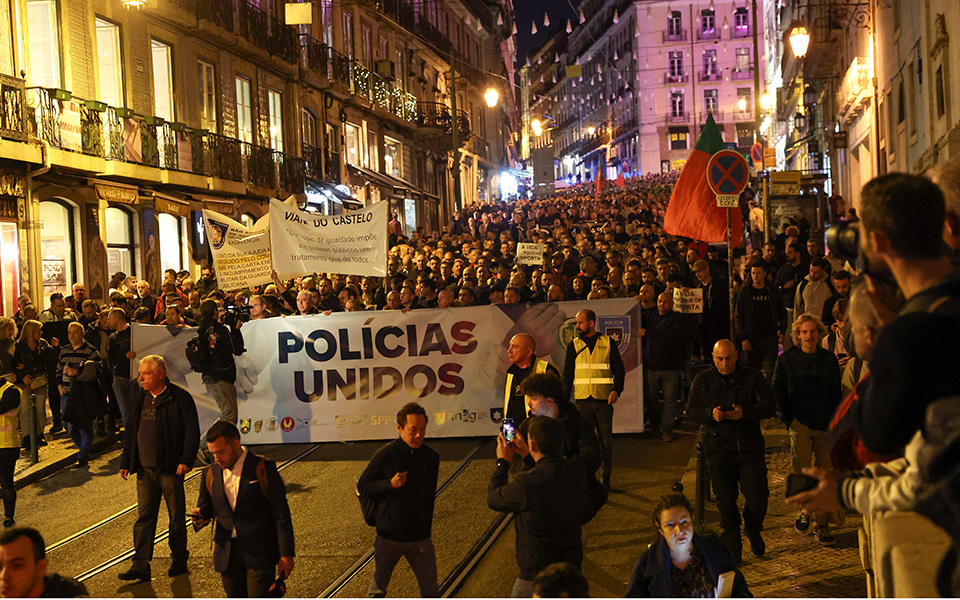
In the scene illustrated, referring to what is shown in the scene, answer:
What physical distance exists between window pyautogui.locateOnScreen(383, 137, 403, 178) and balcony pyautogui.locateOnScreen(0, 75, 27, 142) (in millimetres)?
23813

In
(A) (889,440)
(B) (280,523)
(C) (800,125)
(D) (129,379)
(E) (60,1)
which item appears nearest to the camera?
(A) (889,440)

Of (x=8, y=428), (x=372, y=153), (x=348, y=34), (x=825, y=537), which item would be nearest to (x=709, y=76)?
(x=372, y=153)

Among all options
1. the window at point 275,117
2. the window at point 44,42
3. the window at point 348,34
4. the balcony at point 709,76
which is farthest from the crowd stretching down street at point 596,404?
the balcony at point 709,76

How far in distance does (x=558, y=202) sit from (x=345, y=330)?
32386 mm

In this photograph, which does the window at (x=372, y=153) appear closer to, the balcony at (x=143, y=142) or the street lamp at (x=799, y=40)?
the balcony at (x=143, y=142)

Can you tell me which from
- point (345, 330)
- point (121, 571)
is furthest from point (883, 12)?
point (121, 571)

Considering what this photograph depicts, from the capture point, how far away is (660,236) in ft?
73.7

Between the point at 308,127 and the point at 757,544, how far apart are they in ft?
92.3

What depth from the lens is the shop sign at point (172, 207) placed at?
78.4 ft

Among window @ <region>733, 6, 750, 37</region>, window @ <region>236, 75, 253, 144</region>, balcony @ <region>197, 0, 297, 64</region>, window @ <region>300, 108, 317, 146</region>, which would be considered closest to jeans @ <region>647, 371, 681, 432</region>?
balcony @ <region>197, 0, 297, 64</region>

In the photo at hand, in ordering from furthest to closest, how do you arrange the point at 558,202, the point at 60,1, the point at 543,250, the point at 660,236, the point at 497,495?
the point at 558,202 < the point at 660,236 < the point at 60,1 < the point at 543,250 < the point at 497,495

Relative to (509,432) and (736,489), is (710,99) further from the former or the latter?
(509,432)

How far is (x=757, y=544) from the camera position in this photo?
7.75 meters

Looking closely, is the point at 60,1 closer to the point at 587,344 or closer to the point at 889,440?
the point at 587,344
